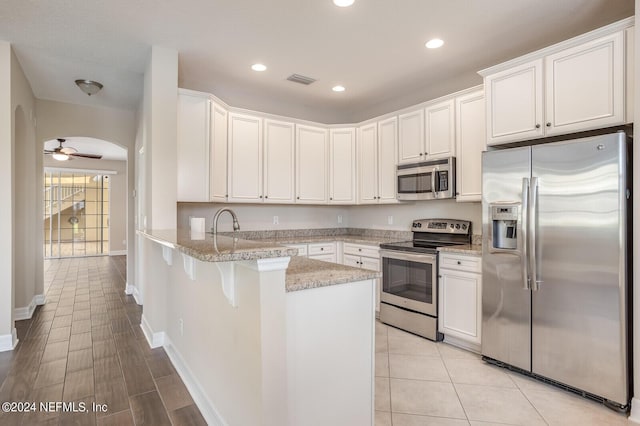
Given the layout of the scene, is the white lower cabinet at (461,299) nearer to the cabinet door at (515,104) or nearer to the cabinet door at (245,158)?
the cabinet door at (515,104)

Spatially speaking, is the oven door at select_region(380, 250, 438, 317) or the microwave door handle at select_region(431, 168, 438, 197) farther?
the microwave door handle at select_region(431, 168, 438, 197)

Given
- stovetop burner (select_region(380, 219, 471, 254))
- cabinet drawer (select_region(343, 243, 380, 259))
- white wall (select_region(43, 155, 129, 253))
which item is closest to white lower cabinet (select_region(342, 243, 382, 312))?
cabinet drawer (select_region(343, 243, 380, 259))

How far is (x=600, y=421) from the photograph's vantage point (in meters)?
2.08

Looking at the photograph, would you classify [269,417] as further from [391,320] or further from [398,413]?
[391,320]

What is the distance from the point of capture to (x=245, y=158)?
406cm

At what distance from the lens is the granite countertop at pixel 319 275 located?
4.89ft

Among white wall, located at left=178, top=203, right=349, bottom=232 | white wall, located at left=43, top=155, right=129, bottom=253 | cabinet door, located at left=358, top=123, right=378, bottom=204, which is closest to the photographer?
white wall, located at left=178, top=203, right=349, bottom=232

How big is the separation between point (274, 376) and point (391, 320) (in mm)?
2582

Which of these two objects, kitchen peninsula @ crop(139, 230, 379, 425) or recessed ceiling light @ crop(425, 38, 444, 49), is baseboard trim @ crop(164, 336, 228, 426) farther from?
recessed ceiling light @ crop(425, 38, 444, 49)

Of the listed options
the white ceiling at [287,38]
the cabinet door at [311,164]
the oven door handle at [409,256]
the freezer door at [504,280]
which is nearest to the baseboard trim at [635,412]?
the freezer door at [504,280]

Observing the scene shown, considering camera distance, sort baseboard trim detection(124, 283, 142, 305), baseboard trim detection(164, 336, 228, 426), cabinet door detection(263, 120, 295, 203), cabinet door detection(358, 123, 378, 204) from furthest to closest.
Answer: baseboard trim detection(124, 283, 142, 305) → cabinet door detection(358, 123, 378, 204) → cabinet door detection(263, 120, 295, 203) → baseboard trim detection(164, 336, 228, 426)

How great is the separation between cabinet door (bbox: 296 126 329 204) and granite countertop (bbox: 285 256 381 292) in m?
2.71

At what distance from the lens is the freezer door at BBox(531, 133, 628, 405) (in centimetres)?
216

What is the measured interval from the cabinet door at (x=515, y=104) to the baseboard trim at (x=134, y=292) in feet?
15.1
